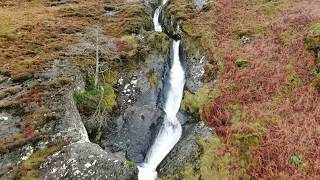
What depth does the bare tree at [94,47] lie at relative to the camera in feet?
97.5

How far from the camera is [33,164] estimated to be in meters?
19.7

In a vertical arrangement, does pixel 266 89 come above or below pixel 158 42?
above

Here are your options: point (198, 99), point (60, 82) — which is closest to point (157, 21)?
point (198, 99)

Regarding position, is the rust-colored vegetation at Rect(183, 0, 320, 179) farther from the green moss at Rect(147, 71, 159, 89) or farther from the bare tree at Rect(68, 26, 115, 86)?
the bare tree at Rect(68, 26, 115, 86)

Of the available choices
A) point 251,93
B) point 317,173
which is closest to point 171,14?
point 251,93

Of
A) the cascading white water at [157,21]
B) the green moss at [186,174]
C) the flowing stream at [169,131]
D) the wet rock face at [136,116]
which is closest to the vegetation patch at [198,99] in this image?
the flowing stream at [169,131]

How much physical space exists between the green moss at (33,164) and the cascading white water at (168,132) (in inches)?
197

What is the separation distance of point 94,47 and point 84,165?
14276 millimetres

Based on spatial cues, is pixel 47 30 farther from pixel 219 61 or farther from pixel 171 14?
pixel 219 61

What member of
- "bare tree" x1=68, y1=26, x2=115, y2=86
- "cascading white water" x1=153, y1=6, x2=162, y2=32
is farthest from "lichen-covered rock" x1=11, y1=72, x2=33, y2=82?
"cascading white water" x1=153, y1=6, x2=162, y2=32

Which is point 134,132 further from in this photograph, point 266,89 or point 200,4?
point 200,4

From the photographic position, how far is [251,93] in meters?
25.8

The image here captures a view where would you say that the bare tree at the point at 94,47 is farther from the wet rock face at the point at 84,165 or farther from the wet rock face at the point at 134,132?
the wet rock face at the point at 84,165

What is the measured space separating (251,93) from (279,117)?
3069mm
